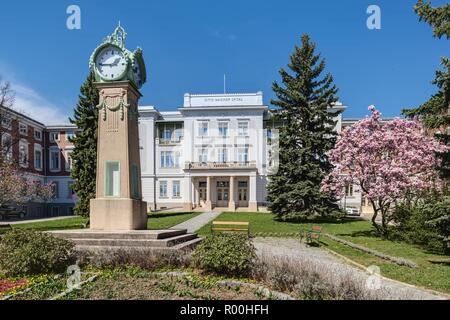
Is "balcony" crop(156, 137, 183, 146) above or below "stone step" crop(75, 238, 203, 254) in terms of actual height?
above

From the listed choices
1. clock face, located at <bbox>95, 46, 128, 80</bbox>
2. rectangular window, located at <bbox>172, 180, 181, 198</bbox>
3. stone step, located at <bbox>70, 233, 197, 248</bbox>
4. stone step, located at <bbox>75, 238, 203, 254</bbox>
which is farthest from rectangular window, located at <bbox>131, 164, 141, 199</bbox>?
rectangular window, located at <bbox>172, 180, 181, 198</bbox>

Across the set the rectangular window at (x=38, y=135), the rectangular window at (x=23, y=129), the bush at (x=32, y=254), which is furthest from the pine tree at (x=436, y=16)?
the rectangular window at (x=38, y=135)

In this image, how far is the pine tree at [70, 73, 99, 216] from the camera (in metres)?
21.6

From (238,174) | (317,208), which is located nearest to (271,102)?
(317,208)

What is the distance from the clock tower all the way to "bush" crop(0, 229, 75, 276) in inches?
123

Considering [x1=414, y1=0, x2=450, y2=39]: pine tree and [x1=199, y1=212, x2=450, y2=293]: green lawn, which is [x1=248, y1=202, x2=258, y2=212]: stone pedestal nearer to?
[x1=199, y1=212, x2=450, y2=293]: green lawn

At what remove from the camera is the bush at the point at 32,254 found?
6.57m

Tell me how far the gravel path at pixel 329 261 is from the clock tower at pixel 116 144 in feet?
16.2

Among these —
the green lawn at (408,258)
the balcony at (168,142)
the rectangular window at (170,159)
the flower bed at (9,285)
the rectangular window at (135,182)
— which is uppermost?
the balcony at (168,142)

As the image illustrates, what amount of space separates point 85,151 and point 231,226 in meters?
12.6

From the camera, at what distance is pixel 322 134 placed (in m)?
24.8

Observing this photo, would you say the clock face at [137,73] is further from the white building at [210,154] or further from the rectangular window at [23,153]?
the rectangular window at [23,153]

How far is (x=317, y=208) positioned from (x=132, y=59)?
18296 mm
